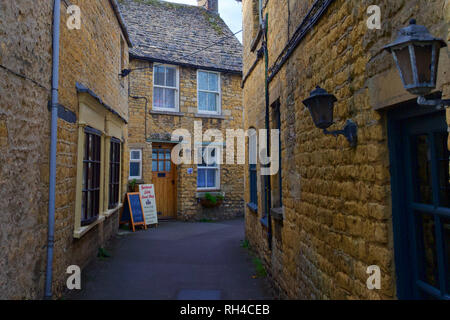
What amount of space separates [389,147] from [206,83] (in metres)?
10.8

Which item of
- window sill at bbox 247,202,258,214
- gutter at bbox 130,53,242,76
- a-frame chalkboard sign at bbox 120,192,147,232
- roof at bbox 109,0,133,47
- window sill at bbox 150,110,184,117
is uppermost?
roof at bbox 109,0,133,47

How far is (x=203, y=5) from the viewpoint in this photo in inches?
611

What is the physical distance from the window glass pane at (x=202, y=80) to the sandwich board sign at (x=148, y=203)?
429 centimetres

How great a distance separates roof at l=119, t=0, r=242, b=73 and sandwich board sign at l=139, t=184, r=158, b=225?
4.52 m

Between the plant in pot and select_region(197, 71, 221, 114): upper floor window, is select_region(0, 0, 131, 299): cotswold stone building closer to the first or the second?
the plant in pot

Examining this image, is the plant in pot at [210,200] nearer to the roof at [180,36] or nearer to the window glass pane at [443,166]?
the roof at [180,36]

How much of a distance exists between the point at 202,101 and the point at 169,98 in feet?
4.21

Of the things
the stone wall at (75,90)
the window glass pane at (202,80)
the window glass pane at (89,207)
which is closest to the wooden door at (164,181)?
the window glass pane at (202,80)

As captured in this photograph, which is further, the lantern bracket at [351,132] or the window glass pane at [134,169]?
the window glass pane at [134,169]

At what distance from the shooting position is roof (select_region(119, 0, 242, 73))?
11.9 m

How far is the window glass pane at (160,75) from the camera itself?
1160cm

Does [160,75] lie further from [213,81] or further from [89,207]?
[89,207]

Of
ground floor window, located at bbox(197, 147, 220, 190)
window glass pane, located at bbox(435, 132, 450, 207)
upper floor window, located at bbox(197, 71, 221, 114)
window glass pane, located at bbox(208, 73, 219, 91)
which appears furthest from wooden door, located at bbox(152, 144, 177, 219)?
window glass pane, located at bbox(435, 132, 450, 207)

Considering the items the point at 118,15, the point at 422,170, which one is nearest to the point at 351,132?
the point at 422,170
